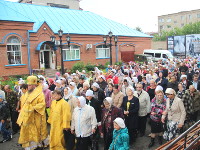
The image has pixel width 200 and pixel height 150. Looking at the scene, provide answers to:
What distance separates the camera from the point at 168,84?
7680mm

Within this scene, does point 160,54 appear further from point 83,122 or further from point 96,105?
point 83,122

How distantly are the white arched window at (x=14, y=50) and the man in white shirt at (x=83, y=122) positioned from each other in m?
14.4

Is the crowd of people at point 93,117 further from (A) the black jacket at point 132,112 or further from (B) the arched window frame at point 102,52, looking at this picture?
(B) the arched window frame at point 102,52

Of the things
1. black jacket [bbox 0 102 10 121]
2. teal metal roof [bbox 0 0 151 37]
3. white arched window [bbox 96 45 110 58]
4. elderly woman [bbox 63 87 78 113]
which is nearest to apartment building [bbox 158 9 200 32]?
teal metal roof [bbox 0 0 151 37]

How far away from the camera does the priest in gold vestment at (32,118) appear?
5.00 m

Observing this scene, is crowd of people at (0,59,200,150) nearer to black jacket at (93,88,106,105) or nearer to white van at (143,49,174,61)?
black jacket at (93,88,106,105)

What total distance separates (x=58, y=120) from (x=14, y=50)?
1436 cm

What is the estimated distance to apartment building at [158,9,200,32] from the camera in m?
59.8

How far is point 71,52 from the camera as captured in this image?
2156 centimetres

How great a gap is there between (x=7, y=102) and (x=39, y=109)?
2.27m

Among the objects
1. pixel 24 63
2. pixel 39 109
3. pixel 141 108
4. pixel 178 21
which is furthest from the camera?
pixel 178 21

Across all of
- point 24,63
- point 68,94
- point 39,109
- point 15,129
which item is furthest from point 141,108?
point 24,63

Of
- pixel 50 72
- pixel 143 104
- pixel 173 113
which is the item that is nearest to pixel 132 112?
pixel 143 104

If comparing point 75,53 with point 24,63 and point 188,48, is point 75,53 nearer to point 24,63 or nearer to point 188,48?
point 24,63
